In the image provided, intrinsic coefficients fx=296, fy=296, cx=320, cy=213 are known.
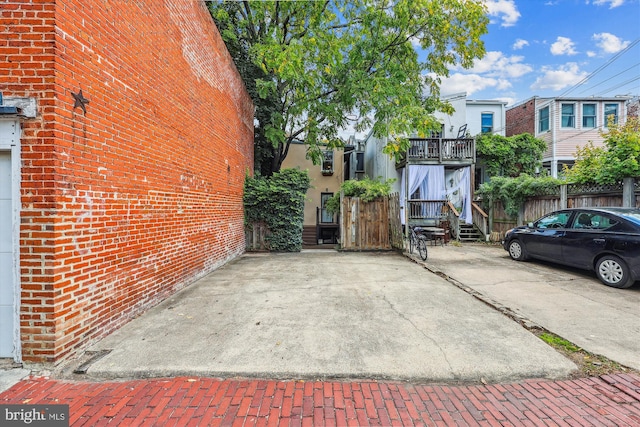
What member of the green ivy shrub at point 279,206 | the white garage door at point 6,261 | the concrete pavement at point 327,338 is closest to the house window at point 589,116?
the green ivy shrub at point 279,206

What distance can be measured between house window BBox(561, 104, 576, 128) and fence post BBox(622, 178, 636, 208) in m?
11.4

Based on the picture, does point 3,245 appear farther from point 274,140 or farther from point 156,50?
point 274,140

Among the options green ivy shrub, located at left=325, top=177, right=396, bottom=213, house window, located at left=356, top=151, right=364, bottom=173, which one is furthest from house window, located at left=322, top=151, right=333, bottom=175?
green ivy shrub, located at left=325, top=177, right=396, bottom=213

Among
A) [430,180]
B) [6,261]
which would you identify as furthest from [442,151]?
[6,261]

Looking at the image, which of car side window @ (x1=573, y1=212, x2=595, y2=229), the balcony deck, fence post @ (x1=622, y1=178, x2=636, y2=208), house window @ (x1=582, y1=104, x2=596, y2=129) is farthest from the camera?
house window @ (x1=582, y1=104, x2=596, y2=129)

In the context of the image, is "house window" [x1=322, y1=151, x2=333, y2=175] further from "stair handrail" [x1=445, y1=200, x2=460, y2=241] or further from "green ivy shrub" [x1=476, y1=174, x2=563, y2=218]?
"green ivy shrub" [x1=476, y1=174, x2=563, y2=218]

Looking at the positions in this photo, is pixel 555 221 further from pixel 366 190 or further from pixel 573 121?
pixel 573 121

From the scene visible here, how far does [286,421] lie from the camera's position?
2123mm

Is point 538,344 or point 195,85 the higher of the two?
point 195,85

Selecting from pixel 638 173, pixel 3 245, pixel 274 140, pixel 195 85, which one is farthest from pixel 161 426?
pixel 638 173

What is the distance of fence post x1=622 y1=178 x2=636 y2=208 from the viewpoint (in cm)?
722

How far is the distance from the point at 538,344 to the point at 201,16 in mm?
8168

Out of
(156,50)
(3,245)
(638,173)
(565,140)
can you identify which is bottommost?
(3,245)

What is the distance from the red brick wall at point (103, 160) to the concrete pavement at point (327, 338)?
53 centimetres
